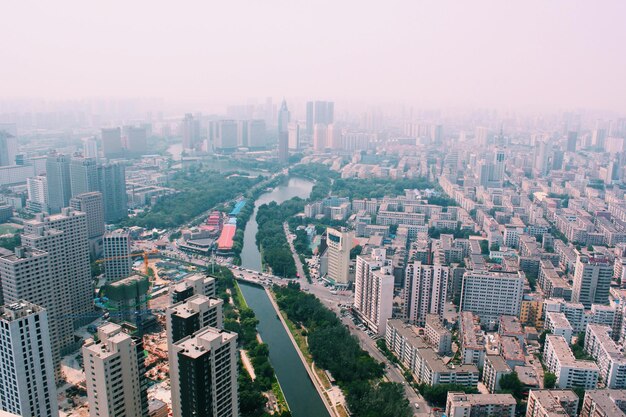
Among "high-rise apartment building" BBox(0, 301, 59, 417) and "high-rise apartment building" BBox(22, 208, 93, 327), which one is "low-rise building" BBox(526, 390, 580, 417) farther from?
"high-rise apartment building" BBox(22, 208, 93, 327)

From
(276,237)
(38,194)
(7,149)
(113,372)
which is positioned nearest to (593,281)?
(276,237)

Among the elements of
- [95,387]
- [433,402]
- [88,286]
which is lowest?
[433,402]

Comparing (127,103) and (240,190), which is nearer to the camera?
(240,190)

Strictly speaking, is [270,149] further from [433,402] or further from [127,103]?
[433,402]

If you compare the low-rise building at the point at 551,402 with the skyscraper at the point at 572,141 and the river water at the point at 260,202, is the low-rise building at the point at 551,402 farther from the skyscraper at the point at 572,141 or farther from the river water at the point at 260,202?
the skyscraper at the point at 572,141

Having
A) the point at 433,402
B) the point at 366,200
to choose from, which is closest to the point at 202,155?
the point at 366,200

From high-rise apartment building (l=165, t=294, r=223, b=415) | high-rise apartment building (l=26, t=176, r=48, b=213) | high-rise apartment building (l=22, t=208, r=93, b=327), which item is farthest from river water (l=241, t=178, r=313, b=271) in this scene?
high-rise apartment building (l=165, t=294, r=223, b=415)

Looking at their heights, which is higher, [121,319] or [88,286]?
[88,286]
